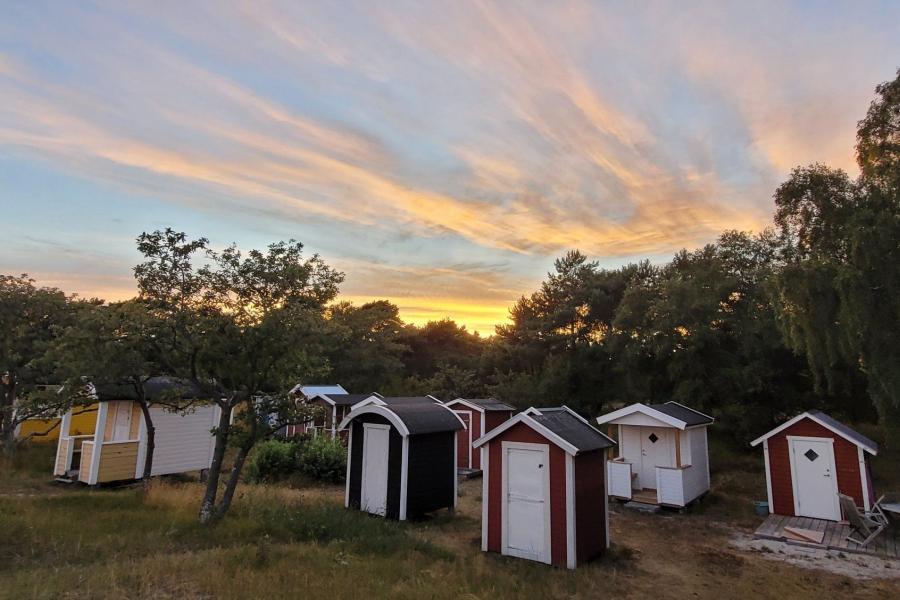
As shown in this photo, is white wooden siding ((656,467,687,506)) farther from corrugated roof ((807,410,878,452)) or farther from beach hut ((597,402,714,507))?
corrugated roof ((807,410,878,452))

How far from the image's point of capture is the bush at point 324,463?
16.5 metres

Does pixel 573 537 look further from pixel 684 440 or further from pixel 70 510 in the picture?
pixel 70 510

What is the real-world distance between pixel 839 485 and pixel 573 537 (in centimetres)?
798

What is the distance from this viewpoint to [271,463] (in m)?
16.7

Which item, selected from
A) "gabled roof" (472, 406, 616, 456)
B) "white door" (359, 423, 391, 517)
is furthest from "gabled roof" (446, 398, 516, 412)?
"gabled roof" (472, 406, 616, 456)

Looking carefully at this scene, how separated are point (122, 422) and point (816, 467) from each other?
20.7 metres

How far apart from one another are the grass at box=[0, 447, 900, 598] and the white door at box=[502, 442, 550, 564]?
340 millimetres

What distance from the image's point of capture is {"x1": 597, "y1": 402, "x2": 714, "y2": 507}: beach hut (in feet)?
43.9

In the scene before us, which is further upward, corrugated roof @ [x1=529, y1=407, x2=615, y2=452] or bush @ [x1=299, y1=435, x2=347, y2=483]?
corrugated roof @ [x1=529, y1=407, x2=615, y2=452]

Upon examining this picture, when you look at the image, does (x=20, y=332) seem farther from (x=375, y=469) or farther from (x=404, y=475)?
(x=404, y=475)

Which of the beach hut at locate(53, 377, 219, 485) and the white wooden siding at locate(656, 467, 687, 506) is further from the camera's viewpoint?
the beach hut at locate(53, 377, 219, 485)

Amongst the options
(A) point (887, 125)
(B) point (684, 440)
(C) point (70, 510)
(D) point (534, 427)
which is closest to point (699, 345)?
(B) point (684, 440)

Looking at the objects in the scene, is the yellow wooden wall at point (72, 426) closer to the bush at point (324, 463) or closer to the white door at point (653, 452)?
the bush at point (324, 463)

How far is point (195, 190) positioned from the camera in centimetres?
1352
